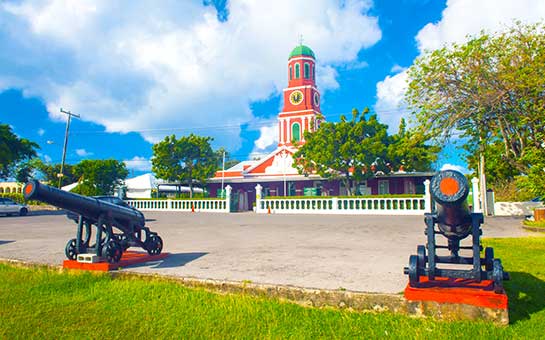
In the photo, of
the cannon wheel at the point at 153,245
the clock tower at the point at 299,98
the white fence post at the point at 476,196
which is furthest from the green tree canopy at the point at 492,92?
the clock tower at the point at 299,98

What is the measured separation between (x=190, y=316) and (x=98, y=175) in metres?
35.3

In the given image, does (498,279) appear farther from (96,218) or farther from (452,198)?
(96,218)

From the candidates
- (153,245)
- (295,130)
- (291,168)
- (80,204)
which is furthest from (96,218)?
(295,130)

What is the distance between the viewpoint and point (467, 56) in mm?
15531

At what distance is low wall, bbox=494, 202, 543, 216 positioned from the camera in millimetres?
21859

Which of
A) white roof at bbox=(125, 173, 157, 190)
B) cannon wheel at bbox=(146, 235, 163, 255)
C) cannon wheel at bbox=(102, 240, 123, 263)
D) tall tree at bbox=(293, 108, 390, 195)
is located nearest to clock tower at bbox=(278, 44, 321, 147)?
tall tree at bbox=(293, 108, 390, 195)

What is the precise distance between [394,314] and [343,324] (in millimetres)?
574

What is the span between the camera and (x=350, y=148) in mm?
25609

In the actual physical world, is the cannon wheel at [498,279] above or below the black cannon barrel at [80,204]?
below

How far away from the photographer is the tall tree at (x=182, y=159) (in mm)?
32688

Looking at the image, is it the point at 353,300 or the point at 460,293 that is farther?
the point at 353,300

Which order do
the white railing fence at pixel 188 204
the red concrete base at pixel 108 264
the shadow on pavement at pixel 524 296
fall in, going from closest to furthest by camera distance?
1. the shadow on pavement at pixel 524 296
2. the red concrete base at pixel 108 264
3. the white railing fence at pixel 188 204

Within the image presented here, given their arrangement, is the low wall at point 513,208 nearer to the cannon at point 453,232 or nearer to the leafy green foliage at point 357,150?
the leafy green foliage at point 357,150

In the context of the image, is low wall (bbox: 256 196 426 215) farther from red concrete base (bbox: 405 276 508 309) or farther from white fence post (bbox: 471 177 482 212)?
red concrete base (bbox: 405 276 508 309)
